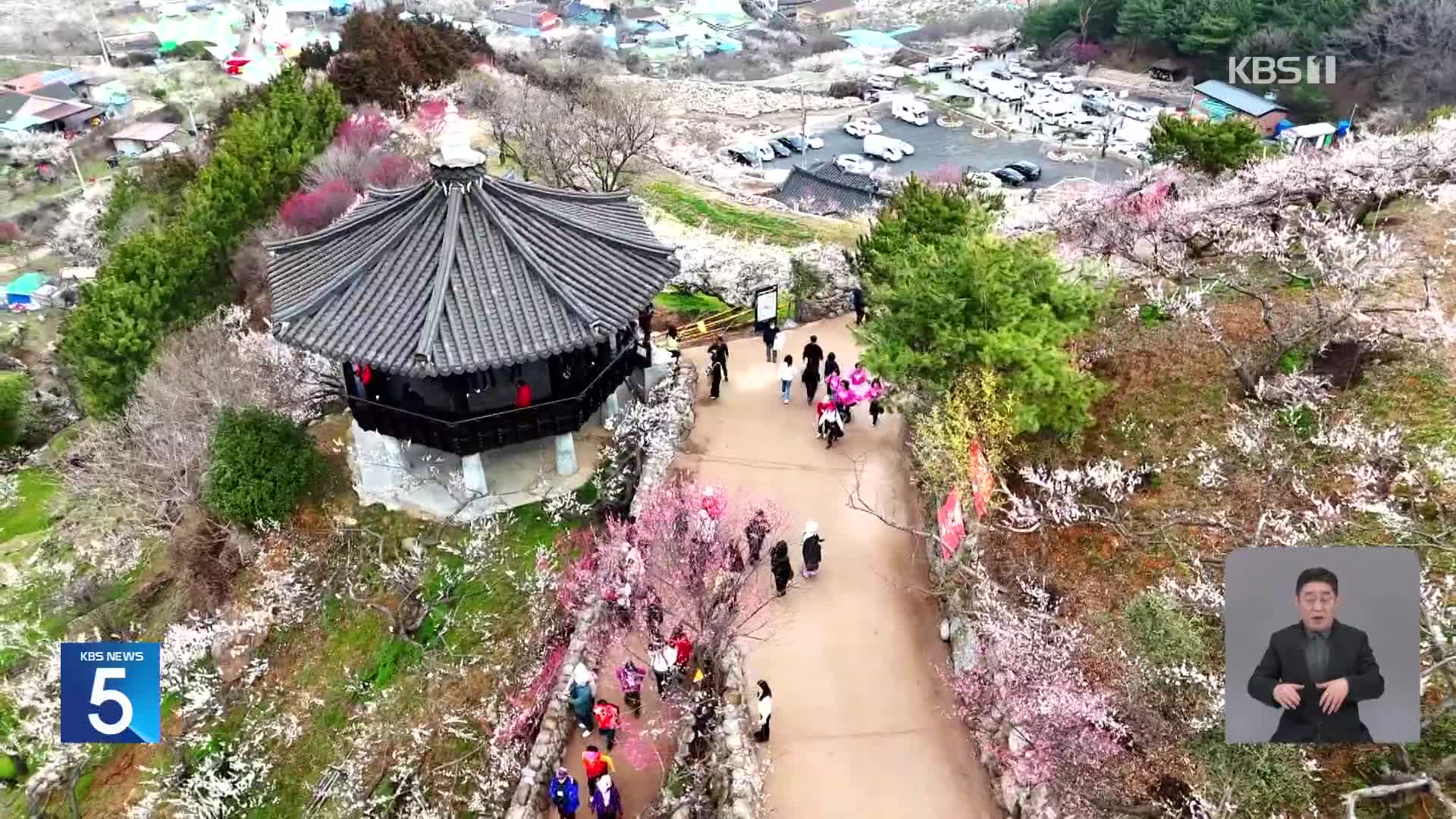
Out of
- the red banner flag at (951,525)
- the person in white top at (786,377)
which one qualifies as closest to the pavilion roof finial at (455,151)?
the person in white top at (786,377)

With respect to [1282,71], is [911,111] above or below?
below

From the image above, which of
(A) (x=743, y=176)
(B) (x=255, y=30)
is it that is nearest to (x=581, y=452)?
(A) (x=743, y=176)

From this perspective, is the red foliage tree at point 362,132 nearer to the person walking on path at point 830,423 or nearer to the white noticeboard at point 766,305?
the white noticeboard at point 766,305

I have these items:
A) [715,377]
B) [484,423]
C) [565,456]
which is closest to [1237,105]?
[715,377]

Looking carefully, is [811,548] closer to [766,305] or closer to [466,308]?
[466,308]

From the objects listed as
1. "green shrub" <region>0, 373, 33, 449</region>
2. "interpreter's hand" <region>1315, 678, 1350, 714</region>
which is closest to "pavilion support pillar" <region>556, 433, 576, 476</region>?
"interpreter's hand" <region>1315, 678, 1350, 714</region>

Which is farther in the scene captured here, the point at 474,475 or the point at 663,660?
the point at 474,475

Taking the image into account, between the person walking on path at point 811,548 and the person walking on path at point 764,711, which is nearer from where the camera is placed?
the person walking on path at point 764,711
